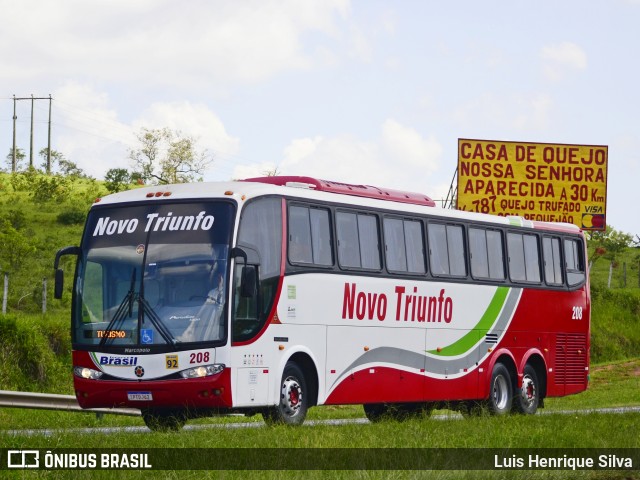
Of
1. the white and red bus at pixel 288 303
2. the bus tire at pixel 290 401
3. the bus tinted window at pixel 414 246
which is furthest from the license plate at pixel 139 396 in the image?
A: the bus tinted window at pixel 414 246

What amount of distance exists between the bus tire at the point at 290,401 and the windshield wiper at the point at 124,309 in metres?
2.29

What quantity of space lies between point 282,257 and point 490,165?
30818 mm

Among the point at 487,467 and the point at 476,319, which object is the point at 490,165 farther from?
the point at 487,467

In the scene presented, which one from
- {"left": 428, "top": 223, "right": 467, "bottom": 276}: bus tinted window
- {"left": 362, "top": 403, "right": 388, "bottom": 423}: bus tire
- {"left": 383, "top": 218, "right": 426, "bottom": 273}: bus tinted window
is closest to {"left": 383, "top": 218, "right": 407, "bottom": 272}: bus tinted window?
{"left": 383, "top": 218, "right": 426, "bottom": 273}: bus tinted window

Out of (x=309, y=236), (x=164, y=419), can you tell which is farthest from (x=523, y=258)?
(x=164, y=419)

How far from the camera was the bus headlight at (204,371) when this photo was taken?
16.1 metres

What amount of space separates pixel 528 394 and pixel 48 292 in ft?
104

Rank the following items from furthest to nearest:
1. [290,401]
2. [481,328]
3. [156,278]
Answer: [481,328], [290,401], [156,278]

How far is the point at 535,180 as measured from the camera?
155ft

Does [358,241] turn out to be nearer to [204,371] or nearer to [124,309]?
[204,371]

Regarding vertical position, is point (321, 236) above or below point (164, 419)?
above

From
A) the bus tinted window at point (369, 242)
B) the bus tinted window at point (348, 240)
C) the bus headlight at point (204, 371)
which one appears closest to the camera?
the bus headlight at point (204, 371)

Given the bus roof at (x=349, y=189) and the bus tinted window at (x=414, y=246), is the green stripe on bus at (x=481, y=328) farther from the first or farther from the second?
the bus roof at (x=349, y=189)

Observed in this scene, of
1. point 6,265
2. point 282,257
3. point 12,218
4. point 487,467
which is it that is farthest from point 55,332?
point 12,218
